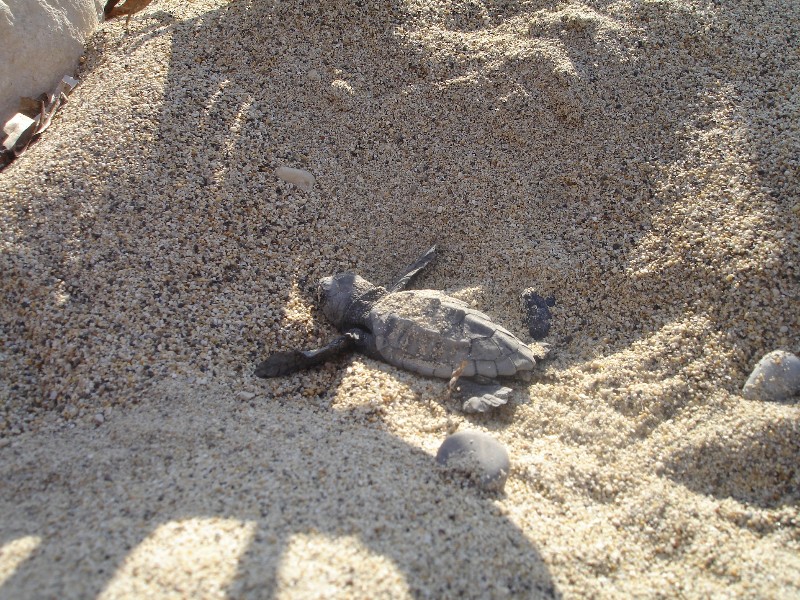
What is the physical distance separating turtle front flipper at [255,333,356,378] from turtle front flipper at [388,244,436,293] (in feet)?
1.60

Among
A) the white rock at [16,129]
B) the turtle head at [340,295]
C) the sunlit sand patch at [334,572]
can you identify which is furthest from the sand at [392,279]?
the white rock at [16,129]

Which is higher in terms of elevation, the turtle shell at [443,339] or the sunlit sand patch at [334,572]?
the sunlit sand patch at [334,572]

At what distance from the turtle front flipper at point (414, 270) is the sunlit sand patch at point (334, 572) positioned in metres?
1.51

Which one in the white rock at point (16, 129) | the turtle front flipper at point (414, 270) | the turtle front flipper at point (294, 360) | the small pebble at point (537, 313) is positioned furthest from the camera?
the white rock at point (16, 129)

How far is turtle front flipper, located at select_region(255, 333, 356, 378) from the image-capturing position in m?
2.55

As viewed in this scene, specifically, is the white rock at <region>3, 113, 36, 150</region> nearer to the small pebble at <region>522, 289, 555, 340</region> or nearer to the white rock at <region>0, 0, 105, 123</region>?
the white rock at <region>0, 0, 105, 123</region>

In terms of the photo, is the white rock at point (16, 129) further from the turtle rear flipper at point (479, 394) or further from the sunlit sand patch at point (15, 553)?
the turtle rear flipper at point (479, 394)

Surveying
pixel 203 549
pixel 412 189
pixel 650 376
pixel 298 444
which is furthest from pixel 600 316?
pixel 203 549

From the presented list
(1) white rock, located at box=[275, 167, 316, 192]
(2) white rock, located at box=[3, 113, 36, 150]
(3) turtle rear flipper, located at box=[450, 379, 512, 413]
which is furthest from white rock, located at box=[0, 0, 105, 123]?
(3) turtle rear flipper, located at box=[450, 379, 512, 413]

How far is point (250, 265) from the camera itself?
2912 millimetres

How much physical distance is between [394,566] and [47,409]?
1644 millimetres

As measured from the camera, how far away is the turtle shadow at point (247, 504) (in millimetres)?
1627

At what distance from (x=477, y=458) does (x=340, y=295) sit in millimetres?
1154

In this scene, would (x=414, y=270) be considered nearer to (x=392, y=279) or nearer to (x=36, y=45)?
(x=392, y=279)
